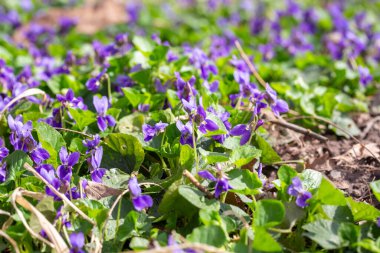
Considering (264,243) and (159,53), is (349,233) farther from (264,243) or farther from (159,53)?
(159,53)

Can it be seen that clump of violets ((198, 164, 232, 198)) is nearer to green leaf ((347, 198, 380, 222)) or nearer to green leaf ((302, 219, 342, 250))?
green leaf ((302, 219, 342, 250))

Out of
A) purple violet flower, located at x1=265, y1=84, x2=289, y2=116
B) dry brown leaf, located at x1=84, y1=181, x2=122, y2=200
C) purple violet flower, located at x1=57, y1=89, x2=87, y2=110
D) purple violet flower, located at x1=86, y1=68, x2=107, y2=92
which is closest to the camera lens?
dry brown leaf, located at x1=84, y1=181, x2=122, y2=200

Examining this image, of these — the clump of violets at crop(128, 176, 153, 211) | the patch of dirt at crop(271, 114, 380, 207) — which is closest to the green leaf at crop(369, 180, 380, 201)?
the patch of dirt at crop(271, 114, 380, 207)

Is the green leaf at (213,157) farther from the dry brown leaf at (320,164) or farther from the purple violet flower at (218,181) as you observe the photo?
the dry brown leaf at (320,164)

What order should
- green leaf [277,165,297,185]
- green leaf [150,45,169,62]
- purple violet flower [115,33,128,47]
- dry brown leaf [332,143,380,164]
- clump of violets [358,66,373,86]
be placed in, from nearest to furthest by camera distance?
green leaf [277,165,297,185], dry brown leaf [332,143,380,164], green leaf [150,45,169,62], purple violet flower [115,33,128,47], clump of violets [358,66,373,86]

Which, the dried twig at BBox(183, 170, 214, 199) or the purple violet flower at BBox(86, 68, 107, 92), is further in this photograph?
Answer: the purple violet flower at BBox(86, 68, 107, 92)

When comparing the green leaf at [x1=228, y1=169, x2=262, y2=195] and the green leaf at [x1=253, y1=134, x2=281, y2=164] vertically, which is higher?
the green leaf at [x1=228, y1=169, x2=262, y2=195]

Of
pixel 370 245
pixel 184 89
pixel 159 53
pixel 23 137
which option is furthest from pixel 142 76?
pixel 370 245
